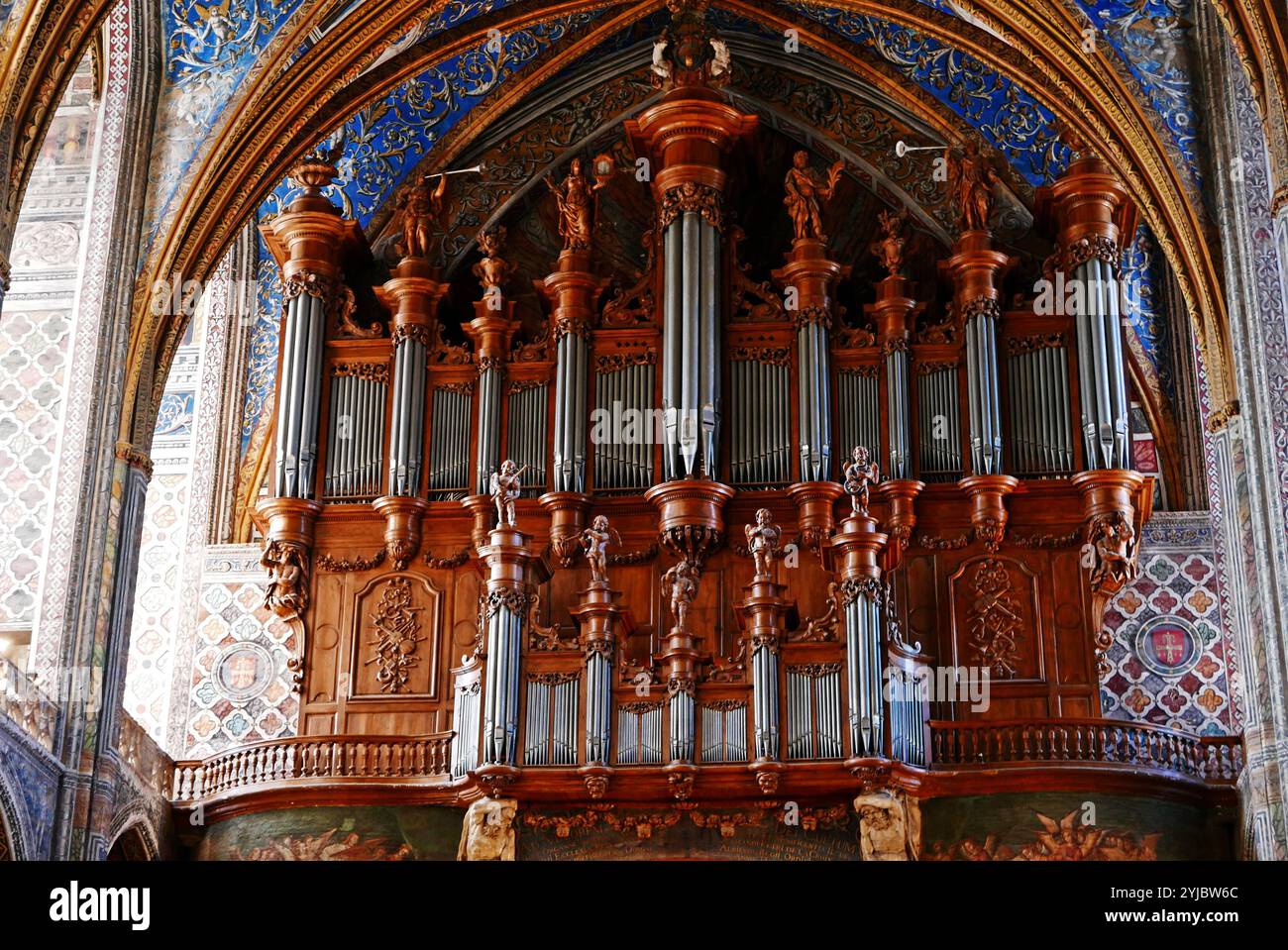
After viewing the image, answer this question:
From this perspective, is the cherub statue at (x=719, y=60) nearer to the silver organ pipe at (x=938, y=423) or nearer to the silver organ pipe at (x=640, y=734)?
the silver organ pipe at (x=938, y=423)

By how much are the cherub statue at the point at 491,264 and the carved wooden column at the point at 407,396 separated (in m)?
0.52

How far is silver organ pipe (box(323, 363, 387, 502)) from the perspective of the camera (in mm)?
26359

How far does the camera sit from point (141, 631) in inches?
1088

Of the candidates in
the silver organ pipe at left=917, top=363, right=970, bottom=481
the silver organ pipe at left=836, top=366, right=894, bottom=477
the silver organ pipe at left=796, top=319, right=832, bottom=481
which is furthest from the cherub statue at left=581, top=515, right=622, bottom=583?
the silver organ pipe at left=917, top=363, right=970, bottom=481

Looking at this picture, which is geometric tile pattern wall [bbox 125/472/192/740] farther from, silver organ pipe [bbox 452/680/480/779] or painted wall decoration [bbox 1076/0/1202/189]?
painted wall decoration [bbox 1076/0/1202/189]

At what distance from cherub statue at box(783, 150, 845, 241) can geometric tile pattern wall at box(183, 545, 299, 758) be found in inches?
313

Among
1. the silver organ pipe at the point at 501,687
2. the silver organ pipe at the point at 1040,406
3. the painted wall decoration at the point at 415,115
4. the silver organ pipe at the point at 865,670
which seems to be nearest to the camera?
the silver organ pipe at the point at 865,670

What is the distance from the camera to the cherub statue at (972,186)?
2681 centimetres

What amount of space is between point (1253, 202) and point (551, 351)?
9018mm

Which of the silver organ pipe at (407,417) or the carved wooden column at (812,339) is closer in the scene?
the carved wooden column at (812,339)

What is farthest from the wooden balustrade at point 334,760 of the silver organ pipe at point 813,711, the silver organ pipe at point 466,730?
the silver organ pipe at point 813,711
